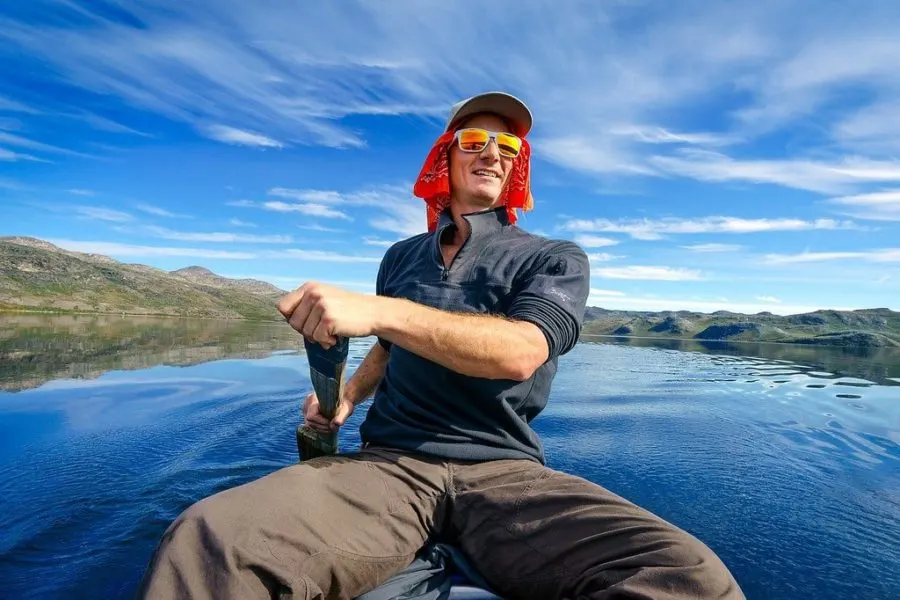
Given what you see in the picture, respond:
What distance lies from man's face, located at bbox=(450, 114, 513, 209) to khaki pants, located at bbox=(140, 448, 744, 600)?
7.19ft

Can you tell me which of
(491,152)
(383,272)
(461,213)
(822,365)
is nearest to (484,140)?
(491,152)

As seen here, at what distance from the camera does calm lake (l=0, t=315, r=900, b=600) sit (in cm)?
418

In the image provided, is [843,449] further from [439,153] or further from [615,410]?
[439,153]

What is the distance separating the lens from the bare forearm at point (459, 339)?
8.50ft

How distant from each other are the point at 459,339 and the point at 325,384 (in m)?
1.37

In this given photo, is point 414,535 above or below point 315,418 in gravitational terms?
below

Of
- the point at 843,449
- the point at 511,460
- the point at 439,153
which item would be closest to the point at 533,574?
the point at 511,460

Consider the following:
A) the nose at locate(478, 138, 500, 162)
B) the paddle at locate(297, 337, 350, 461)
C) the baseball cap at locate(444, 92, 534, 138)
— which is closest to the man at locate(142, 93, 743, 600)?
the paddle at locate(297, 337, 350, 461)

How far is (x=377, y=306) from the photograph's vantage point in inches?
98.3

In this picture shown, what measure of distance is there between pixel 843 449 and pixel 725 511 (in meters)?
5.44

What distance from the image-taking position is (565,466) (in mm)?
7004

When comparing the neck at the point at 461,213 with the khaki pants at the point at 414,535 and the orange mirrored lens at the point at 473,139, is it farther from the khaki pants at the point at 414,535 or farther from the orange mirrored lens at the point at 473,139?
the khaki pants at the point at 414,535

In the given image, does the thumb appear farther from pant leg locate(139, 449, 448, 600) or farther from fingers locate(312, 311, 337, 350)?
fingers locate(312, 311, 337, 350)

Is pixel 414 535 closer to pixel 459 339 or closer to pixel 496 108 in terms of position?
pixel 459 339
